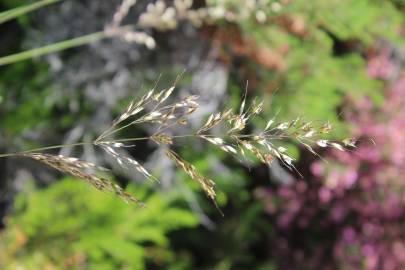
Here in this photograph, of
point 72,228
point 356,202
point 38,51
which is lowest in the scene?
point 356,202

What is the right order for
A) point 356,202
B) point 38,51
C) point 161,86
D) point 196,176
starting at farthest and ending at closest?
point 356,202 < point 161,86 < point 38,51 < point 196,176

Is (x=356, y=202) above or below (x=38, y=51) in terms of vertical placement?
below

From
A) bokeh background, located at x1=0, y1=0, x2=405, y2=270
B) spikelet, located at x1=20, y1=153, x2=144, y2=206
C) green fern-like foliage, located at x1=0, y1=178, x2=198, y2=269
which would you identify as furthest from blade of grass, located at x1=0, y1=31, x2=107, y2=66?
green fern-like foliage, located at x1=0, y1=178, x2=198, y2=269

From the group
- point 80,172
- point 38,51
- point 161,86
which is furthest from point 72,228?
point 80,172

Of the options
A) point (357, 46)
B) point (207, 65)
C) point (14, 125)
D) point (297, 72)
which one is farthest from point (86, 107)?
point (357, 46)

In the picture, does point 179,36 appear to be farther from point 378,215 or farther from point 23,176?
point 378,215

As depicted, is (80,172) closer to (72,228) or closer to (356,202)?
(72,228)
